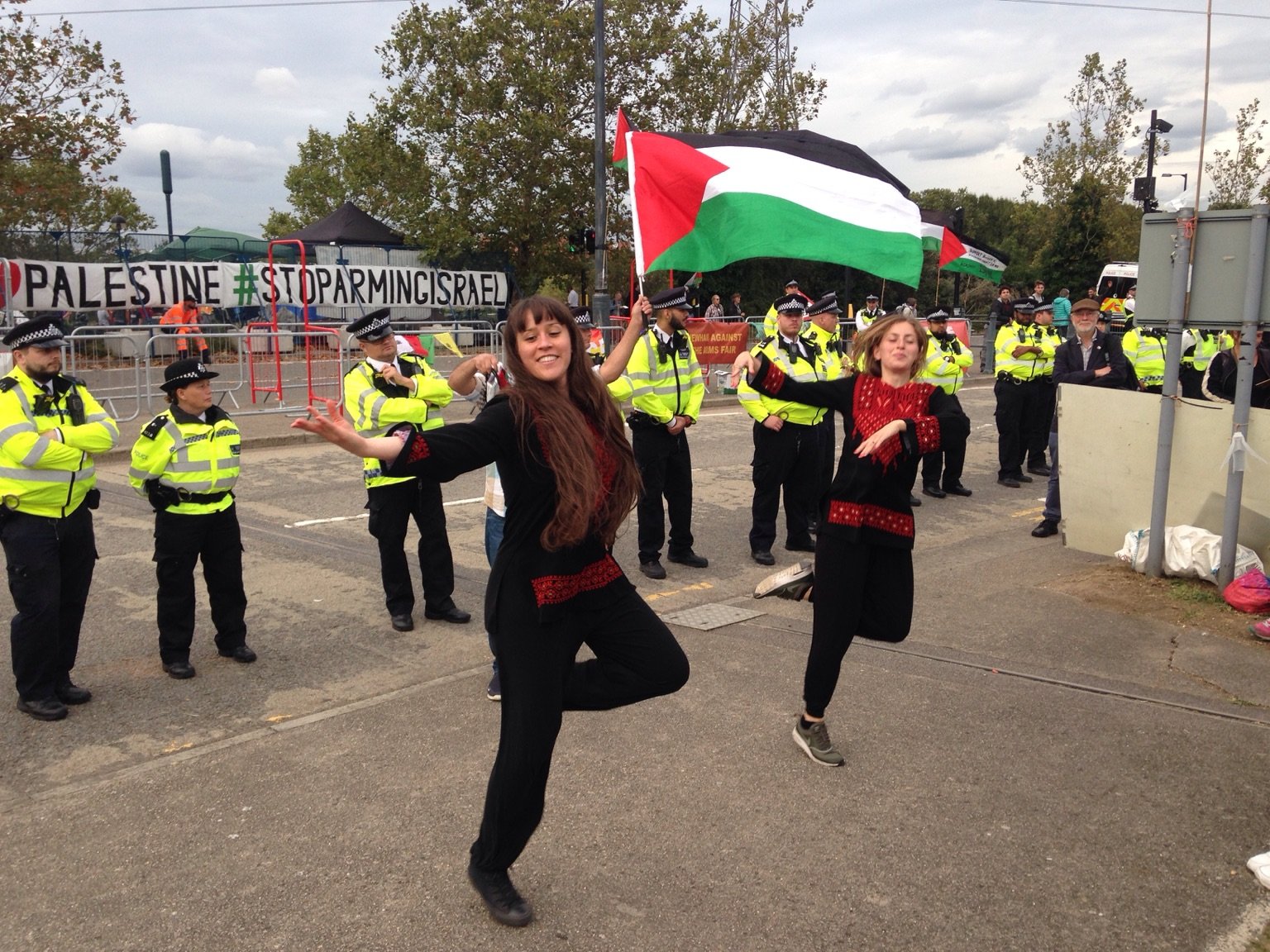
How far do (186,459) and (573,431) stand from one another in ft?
10.2

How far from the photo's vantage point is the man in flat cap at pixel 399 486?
20.3ft

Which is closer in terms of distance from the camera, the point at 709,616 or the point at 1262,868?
the point at 1262,868

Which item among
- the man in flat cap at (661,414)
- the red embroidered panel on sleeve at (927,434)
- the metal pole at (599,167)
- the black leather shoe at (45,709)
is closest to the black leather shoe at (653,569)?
the man in flat cap at (661,414)

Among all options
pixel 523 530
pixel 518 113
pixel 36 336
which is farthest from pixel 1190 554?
pixel 518 113

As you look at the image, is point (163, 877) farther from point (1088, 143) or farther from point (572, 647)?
point (1088, 143)

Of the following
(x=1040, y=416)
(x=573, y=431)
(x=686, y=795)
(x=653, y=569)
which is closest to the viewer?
(x=573, y=431)

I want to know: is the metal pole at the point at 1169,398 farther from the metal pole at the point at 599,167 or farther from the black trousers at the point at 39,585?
the metal pole at the point at 599,167

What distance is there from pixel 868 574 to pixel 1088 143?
33042 millimetres

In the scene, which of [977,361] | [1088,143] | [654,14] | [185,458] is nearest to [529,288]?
[654,14]

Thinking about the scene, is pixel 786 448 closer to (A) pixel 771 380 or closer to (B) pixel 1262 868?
(A) pixel 771 380

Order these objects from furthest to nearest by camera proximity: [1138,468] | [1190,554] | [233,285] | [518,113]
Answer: [518,113], [233,285], [1138,468], [1190,554]

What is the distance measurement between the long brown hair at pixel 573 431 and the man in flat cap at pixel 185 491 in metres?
2.87

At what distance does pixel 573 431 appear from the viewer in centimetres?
313

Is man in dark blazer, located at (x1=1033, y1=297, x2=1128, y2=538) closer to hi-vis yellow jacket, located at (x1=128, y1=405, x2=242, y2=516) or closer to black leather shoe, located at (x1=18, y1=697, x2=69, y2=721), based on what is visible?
hi-vis yellow jacket, located at (x1=128, y1=405, x2=242, y2=516)
